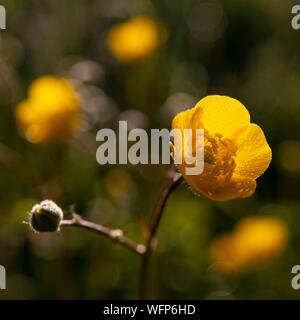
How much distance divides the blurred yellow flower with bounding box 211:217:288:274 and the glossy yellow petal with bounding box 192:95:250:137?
3.80ft

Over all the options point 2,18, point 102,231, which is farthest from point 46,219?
point 2,18

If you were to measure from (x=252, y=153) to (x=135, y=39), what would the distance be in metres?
1.93

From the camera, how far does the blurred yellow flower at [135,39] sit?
3.69m

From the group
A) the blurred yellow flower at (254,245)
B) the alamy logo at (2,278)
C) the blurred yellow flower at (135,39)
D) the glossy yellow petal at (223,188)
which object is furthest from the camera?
the blurred yellow flower at (135,39)

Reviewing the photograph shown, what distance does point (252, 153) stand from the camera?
75.3 inches

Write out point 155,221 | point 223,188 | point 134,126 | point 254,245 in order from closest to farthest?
point 223,188 → point 155,221 → point 254,245 → point 134,126

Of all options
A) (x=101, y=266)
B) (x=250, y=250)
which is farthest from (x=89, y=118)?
(x=250, y=250)

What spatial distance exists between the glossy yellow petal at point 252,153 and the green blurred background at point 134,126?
2.05 feet

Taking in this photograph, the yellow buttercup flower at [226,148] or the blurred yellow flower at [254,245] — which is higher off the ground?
the blurred yellow flower at [254,245]

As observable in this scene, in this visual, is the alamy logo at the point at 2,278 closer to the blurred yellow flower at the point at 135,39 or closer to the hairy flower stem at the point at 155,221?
the hairy flower stem at the point at 155,221

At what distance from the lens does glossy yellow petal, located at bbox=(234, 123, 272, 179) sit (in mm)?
1878

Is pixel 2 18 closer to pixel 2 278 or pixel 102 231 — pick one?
pixel 2 278

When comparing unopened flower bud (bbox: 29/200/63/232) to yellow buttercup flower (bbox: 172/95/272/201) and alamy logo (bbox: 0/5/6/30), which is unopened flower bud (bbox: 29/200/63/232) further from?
alamy logo (bbox: 0/5/6/30)

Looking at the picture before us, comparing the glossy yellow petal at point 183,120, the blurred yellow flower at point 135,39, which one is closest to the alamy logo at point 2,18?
the blurred yellow flower at point 135,39
